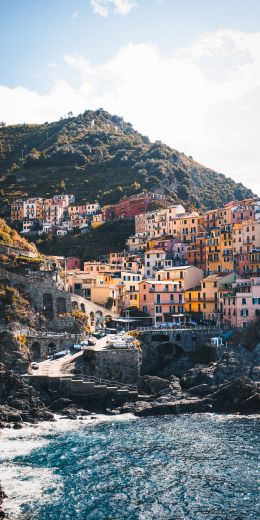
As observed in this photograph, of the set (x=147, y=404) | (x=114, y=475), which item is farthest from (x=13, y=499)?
(x=147, y=404)

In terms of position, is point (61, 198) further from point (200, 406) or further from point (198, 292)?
point (200, 406)

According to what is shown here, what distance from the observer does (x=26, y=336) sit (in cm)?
7038

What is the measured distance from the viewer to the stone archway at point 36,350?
2776 inches

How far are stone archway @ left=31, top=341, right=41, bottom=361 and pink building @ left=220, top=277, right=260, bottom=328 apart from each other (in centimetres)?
3025

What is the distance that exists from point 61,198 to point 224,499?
449 ft

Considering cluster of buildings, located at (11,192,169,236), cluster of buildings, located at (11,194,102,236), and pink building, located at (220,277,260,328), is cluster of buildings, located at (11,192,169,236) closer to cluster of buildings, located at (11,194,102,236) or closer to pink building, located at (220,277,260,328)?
cluster of buildings, located at (11,194,102,236)

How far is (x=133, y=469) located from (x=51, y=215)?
121 m

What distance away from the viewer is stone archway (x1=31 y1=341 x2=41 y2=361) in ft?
231

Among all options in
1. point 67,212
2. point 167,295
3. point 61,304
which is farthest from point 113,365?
point 67,212

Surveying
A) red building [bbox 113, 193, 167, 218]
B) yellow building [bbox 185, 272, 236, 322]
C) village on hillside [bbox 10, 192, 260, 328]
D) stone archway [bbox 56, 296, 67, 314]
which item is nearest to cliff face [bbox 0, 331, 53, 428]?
stone archway [bbox 56, 296, 67, 314]

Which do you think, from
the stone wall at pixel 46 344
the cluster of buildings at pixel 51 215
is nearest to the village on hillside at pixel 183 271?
the stone wall at pixel 46 344

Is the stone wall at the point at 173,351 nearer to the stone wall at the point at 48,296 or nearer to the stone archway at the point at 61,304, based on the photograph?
the stone wall at the point at 48,296

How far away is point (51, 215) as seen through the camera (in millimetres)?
157750

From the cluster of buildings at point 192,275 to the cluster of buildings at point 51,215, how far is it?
3352cm
